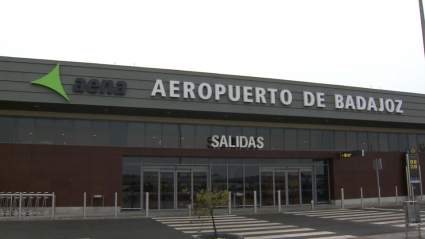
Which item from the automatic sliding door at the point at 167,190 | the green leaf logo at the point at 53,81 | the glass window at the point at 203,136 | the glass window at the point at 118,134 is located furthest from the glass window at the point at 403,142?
the green leaf logo at the point at 53,81

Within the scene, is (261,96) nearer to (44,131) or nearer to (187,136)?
(187,136)

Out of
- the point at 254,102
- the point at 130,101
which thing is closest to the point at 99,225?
the point at 130,101

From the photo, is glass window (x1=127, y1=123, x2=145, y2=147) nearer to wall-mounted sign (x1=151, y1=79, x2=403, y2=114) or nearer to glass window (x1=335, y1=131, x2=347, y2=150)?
wall-mounted sign (x1=151, y1=79, x2=403, y2=114)

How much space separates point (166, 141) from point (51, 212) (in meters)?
7.68

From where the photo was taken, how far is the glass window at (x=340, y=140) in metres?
29.9

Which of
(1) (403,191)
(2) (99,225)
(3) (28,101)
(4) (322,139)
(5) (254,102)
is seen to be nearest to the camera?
(2) (99,225)

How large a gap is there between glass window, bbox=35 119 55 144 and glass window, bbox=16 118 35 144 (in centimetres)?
25

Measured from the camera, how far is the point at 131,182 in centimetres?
2459

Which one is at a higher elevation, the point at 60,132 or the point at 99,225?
the point at 60,132

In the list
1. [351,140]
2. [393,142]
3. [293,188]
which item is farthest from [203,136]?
[393,142]

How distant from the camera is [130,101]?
2262cm

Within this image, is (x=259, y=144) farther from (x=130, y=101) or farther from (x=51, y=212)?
(x=51, y=212)

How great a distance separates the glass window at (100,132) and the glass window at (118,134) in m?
0.35

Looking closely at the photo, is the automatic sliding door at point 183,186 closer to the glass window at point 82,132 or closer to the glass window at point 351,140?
the glass window at point 82,132
